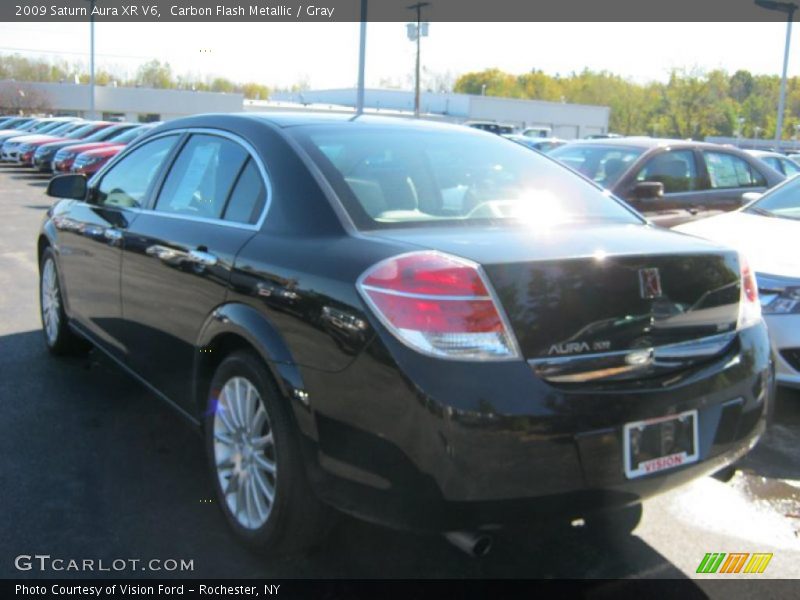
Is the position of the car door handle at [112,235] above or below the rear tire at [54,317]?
above

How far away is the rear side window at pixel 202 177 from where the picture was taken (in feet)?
11.6

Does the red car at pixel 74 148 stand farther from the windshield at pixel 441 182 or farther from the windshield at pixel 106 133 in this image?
the windshield at pixel 441 182

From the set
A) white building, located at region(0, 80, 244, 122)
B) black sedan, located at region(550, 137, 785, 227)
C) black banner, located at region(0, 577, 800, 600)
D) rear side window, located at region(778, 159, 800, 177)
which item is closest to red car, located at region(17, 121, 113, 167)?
black sedan, located at region(550, 137, 785, 227)

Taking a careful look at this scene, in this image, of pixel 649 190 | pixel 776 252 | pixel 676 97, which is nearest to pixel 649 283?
pixel 776 252

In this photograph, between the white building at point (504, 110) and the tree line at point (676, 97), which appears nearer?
the tree line at point (676, 97)

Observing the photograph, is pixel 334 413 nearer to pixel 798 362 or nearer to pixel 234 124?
pixel 234 124

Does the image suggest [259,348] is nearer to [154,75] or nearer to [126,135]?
[126,135]

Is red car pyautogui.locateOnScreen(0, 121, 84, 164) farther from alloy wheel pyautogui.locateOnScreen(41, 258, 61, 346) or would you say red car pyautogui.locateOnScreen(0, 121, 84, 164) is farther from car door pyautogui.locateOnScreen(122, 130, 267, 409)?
car door pyautogui.locateOnScreen(122, 130, 267, 409)

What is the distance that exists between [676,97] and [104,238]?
64386 millimetres

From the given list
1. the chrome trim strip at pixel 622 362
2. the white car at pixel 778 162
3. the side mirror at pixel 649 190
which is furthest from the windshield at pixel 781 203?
the white car at pixel 778 162

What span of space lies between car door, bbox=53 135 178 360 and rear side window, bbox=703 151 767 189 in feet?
21.6

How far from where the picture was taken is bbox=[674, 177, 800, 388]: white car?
4.56 meters

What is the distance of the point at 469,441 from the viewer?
92.4 inches

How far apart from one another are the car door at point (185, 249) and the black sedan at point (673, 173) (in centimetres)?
499
